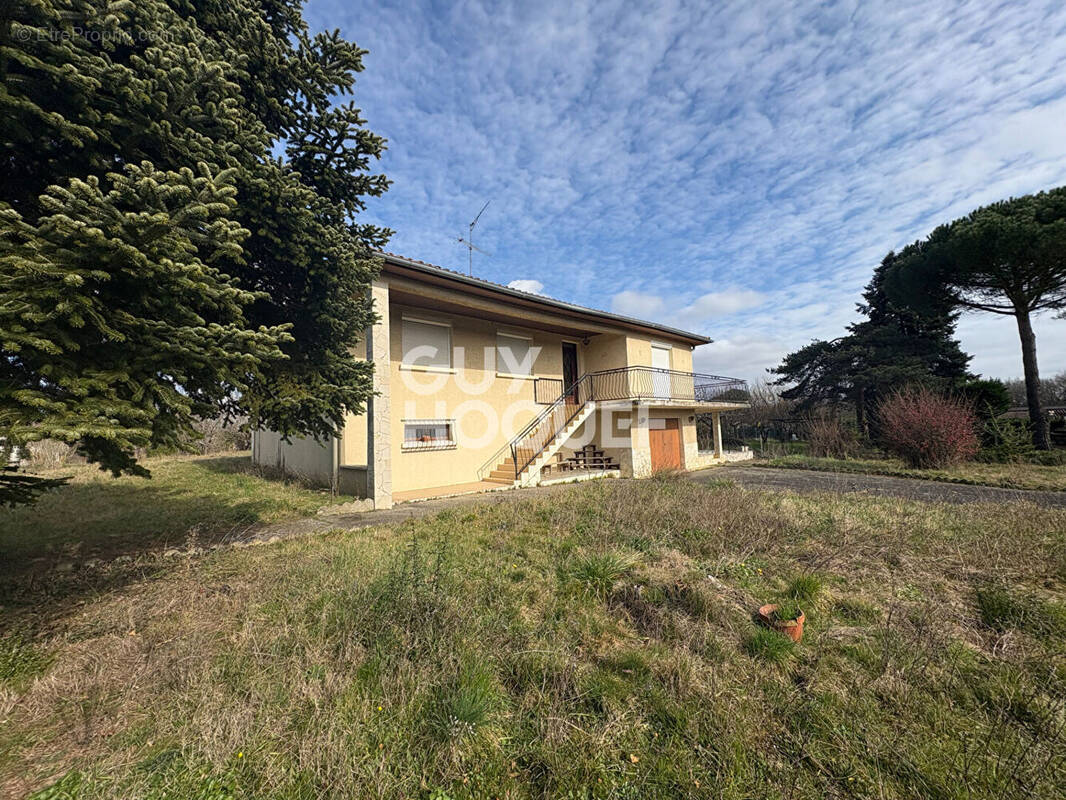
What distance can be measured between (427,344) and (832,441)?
15446mm

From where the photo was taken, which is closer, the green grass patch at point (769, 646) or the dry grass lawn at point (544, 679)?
the dry grass lawn at point (544, 679)

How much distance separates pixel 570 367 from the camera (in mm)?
14039

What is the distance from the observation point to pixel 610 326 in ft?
42.6

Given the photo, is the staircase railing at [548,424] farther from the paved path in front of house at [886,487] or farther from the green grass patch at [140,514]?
the green grass patch at [140,514]

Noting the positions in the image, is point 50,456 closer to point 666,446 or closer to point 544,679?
point 544,679

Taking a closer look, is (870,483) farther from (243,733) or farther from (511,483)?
(243,733)

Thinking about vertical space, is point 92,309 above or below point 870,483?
above

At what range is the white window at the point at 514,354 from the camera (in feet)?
38.5

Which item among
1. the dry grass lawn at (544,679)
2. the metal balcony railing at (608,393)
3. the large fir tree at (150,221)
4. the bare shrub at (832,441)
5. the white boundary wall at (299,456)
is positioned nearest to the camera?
the dry grass lawn at (544,679)

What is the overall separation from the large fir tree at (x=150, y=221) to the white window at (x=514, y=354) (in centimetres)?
691

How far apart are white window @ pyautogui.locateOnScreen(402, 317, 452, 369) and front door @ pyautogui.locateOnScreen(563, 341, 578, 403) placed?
4530mm

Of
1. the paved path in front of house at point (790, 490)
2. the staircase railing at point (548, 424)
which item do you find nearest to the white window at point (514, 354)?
the staircase railing at point (548, 424)

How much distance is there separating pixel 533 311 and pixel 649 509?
6.52 meters

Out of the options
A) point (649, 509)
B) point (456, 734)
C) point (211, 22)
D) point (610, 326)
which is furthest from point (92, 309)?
point (610, 326)
